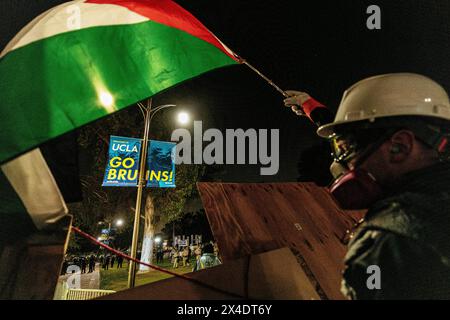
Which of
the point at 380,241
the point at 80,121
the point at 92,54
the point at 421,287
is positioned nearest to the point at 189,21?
the point at 92,54

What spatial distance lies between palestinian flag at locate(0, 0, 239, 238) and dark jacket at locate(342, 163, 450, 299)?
232 cm

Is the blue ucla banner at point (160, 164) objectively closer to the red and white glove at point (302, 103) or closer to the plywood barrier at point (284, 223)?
the red and white glove at point (302, 103)

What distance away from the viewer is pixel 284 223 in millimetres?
3193

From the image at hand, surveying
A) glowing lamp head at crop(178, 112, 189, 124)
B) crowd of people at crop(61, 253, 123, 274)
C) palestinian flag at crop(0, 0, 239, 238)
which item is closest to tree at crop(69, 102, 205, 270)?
crowd of people at crop(61, 253, 123, 274)

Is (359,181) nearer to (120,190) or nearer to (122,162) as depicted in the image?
(122,162)

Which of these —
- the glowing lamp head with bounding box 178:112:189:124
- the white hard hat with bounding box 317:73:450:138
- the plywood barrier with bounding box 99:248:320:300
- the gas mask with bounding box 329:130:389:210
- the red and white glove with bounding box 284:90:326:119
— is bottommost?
the plywood barrier with bounding box 99:248:320:300

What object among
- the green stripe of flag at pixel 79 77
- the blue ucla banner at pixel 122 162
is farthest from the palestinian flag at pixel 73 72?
the blue ucla banner at pixel 122 162

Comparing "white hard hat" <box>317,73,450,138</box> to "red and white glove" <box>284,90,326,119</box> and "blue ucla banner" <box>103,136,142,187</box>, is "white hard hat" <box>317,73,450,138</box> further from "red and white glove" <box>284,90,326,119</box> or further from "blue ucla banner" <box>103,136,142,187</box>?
"blue ucla banner" <box>103,136,142,187</box>

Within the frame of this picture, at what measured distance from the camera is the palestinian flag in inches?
84.4

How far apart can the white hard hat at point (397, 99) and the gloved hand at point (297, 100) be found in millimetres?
1824

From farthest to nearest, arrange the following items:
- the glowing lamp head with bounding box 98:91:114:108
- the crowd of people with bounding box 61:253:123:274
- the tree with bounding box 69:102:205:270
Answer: the crowd of people with bounding box 61:253:123:274 → the tree with bounding box 69:102:205:270 → the glowing lamp head with bounding box 98:91:114:108

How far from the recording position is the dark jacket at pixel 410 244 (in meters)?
1.50
